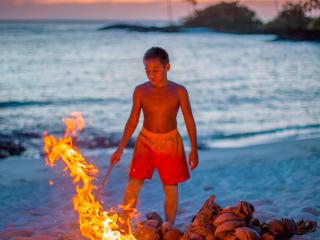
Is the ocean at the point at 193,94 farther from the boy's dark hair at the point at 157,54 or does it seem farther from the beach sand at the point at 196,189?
the boy's dark hair at the point at 157,54

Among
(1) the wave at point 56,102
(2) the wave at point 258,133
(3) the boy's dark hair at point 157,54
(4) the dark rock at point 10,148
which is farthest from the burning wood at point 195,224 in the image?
(1) the wave at point 56,102

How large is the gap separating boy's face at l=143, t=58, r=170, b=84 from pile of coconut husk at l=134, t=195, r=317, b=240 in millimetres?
1080

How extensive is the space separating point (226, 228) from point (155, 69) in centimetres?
140

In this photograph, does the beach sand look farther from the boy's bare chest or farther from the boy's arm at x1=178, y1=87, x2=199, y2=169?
the boy's bare chest

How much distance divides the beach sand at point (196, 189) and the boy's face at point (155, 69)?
1419 mm

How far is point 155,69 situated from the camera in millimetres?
4262

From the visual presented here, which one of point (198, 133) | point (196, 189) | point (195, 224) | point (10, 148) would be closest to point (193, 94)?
point (198, 133)

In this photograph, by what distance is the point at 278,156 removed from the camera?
8.20 meters

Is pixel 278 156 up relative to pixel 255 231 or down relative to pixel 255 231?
down

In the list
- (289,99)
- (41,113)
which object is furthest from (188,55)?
(41,113)

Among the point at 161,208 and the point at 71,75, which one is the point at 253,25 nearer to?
the point at 71,75

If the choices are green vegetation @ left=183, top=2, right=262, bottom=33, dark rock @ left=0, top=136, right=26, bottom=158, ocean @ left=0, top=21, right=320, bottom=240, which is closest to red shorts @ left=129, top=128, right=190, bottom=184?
ocean @ left=0, top=21, right=320, bottom=240

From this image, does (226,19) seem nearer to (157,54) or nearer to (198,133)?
(198,133)

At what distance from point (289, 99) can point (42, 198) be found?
1352 cm
